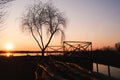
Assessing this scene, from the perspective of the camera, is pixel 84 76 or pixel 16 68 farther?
pixel 16 68

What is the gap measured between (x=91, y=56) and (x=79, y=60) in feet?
4.77

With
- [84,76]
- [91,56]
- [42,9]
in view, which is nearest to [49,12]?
[42,9]

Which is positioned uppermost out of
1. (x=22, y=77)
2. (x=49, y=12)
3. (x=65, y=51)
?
(x=49, y=12)

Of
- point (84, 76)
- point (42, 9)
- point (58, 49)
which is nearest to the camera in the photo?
point (84, 76)

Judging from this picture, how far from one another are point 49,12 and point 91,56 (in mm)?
17331

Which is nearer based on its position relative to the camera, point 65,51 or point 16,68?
point 16,68

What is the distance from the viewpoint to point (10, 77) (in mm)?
16031

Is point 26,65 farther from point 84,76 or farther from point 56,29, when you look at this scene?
point 56,29

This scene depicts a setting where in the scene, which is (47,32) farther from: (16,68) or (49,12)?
(16,68)

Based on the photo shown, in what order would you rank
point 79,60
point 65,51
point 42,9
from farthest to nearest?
point 42,9 < point 65,51 < point 79,60

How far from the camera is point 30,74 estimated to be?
1555cm

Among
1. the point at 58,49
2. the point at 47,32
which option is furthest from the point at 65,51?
the point at 47,32

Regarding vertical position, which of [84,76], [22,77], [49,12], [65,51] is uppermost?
[49,12]

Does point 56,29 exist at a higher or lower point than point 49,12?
lower
